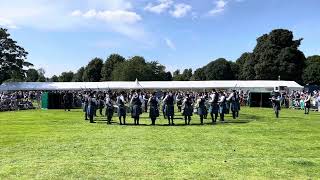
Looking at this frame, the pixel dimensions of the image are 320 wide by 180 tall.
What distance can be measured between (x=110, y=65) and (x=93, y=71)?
6.44 metres

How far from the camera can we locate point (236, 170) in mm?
12477

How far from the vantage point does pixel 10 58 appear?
94250 mm

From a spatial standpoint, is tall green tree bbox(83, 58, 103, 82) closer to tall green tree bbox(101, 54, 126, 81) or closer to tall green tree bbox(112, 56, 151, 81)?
tall green tree bbox(101, 54, 126, 81)

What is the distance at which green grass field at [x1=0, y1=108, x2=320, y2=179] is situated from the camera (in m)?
12.1

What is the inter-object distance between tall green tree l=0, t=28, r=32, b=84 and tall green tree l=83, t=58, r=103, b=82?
52.8 metres

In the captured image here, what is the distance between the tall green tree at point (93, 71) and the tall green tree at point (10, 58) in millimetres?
52752

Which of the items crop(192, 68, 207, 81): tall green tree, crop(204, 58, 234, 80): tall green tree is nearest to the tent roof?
crop(204, 58, 234, 80): tall green tree

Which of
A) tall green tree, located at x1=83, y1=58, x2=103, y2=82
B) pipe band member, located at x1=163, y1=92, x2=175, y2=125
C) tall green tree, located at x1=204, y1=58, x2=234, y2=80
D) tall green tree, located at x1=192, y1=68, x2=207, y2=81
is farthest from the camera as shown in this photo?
tall green tree, located at x1=83, y1=58, x2=103, y2=82

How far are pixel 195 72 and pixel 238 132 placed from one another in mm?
126626

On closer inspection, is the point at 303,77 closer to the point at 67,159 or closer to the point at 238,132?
the point at 238,132

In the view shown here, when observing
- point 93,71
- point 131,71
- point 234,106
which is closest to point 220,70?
point 131,71

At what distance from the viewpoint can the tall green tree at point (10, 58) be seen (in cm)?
9344

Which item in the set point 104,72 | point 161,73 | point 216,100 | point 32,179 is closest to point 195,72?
point 161,73

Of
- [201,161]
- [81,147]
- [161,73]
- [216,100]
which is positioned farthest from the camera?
[161,73]
